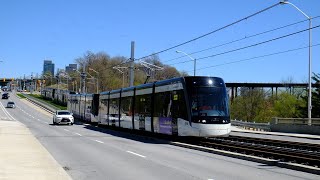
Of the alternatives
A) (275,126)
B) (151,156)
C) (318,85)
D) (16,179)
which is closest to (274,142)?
(151,156)

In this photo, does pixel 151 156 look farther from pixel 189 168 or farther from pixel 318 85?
pixel 318 85

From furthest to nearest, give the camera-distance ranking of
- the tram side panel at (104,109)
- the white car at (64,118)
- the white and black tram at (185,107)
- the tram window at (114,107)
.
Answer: the white car at (64,118) → the tram side panel at (104,109) → the tram window at (114,107) → the white and black tram at (185,107)

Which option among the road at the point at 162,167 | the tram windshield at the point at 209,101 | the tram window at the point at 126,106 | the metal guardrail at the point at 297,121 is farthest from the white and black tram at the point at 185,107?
the metal guardrail at the point at 297,121

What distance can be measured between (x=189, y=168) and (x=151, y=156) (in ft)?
13.1

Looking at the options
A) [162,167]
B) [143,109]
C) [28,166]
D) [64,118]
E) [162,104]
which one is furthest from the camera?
[64,118]

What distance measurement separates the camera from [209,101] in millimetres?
23625

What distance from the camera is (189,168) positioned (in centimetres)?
1409

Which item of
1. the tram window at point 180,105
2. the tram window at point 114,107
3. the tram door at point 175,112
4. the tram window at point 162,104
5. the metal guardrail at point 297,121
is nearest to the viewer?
the tram window at point 180,105

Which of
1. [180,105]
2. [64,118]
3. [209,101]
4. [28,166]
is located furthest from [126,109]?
[28,166]

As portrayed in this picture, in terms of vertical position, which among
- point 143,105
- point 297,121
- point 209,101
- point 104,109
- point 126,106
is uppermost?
point 209,101

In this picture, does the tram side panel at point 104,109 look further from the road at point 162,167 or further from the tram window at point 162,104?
the road at point 162,167

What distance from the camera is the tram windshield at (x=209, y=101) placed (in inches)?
915

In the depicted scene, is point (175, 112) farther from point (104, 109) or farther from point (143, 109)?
point (104, 109)

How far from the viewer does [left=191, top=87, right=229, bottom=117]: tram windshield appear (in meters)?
23.2
